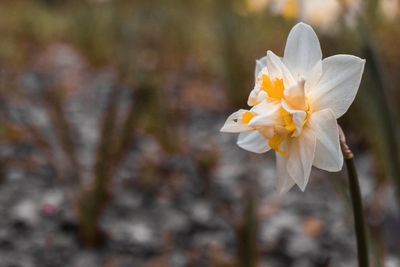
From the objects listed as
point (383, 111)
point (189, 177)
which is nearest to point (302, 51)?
point (383, 111)

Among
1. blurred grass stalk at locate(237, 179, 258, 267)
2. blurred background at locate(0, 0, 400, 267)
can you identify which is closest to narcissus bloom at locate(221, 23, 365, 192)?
blurred background at locate(0, 0, 400, 267)

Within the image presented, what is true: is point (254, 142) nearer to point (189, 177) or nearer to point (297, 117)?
point (297, 117)

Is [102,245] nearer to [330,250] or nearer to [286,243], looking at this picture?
[286,243]

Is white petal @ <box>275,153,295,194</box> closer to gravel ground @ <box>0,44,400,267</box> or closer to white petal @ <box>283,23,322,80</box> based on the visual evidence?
white petal @ <box>283,23,322,80</box>

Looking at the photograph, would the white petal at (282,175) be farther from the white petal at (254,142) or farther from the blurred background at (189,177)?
the blurred background at (189,177)

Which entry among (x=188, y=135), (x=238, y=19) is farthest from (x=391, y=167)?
(x=238, y=19)

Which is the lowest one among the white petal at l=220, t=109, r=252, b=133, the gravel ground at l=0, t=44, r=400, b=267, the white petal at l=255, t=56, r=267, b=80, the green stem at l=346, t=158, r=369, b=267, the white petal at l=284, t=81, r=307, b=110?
the gravel ground at l=0, t=44, r=400, b=267
